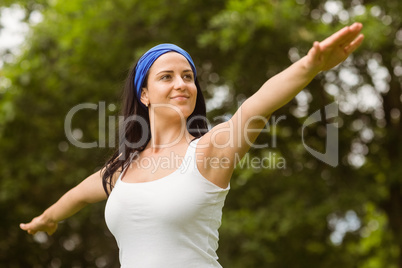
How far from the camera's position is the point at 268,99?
196 cm

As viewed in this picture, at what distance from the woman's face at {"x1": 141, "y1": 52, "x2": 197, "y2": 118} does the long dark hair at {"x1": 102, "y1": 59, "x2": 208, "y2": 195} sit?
0.43 feet

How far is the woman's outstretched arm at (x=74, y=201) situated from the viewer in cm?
286

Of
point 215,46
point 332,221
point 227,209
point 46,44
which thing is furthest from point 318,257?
point 46,44

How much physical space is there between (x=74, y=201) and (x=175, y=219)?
3.04 feet

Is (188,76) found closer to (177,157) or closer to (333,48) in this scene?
(177,157)

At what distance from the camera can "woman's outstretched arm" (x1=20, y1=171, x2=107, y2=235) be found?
9.39 feet

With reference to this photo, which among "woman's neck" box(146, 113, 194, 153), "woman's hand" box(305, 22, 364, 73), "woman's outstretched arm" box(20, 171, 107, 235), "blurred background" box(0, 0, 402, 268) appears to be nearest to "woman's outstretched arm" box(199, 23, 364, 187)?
"woman's hand" box(305, 22, 364, 73)

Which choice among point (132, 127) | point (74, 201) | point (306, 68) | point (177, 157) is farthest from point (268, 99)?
point (74, 201)

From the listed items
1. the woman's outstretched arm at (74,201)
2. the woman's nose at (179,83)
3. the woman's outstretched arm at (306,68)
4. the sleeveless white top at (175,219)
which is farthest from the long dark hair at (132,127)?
the woman's outstretched arm at (306,68)

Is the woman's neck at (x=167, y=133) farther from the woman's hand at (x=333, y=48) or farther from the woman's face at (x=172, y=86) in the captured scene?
the woman's hand at (x=333, y=48)

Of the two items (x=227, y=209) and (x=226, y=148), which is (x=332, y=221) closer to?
(x=227, y=209)

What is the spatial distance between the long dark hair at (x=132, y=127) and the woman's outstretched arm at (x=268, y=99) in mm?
435

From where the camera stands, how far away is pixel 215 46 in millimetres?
7430

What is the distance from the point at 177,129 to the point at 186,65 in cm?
30
